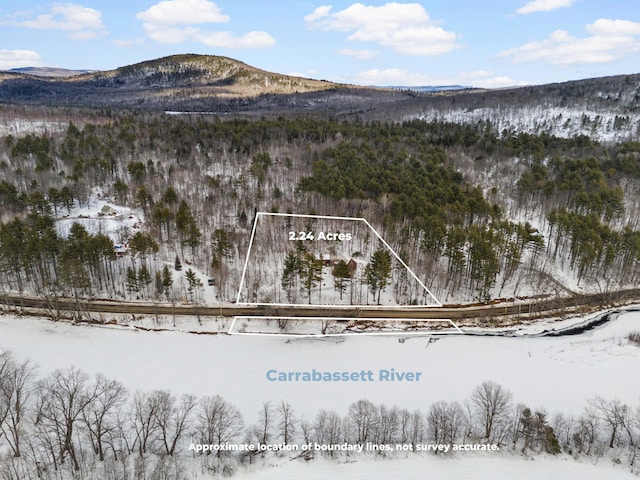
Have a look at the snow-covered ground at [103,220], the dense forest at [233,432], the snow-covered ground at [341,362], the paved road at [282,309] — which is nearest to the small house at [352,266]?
the paved road at [282,309]

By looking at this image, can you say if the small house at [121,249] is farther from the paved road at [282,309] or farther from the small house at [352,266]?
the small house at [352,266]

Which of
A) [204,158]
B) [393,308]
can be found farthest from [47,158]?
[393,308]

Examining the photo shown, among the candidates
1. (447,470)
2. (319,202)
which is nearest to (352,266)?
(319,202)

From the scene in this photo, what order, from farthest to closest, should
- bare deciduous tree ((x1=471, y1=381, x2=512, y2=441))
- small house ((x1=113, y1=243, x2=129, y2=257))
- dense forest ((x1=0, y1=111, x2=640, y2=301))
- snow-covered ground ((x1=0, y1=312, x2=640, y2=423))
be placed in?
small house ((x1=113, y1=243, x2=129, y2=257)), dense forest ((x1=0, y1=111, x2=640, y2=301)), snow-covered ground ((x1=0, y1=312, x2=640, y2=423)), bare deciduous tree ((x1=471, y1=381, x2=512, y2=441))

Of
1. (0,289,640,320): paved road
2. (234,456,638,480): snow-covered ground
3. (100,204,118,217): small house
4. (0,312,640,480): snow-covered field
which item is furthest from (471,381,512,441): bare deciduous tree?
(100,204,118,217): small house

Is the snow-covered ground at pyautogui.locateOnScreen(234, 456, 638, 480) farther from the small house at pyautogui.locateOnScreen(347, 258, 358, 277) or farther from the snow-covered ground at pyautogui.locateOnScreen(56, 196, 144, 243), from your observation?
the snow-covered ground at pyautogui.locateOnScreen(56, 196, 144, 243)

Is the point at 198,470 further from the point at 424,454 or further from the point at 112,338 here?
the point at 112,338

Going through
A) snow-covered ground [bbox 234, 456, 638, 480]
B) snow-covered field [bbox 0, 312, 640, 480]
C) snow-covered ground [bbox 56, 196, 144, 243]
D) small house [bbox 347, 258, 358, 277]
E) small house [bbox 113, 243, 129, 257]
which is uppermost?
snow-covered ground [bbox 56, 196, 144, 243]
